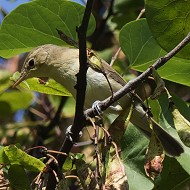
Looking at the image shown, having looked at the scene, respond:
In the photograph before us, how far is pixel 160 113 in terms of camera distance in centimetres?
252

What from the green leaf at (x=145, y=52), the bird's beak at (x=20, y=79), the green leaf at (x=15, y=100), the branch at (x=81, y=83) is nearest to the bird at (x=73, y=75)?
the bird's beak at (x=20, y=79)

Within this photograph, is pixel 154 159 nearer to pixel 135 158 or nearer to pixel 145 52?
pixel 135 158

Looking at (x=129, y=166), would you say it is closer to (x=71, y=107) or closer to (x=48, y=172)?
(x=48, y=172)

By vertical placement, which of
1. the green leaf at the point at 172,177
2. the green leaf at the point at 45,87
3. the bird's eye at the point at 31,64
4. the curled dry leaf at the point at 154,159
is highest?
the curled dry leaf at the point at 154,159

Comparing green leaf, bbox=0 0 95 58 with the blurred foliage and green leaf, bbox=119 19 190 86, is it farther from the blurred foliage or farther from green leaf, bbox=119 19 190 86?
green leaf, bbox=119 19 190 86

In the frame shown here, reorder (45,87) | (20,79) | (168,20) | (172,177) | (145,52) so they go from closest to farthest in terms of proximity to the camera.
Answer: (168,20), (172,177), (145,52), (45,87), (20,79)

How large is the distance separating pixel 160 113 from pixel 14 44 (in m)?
0.80

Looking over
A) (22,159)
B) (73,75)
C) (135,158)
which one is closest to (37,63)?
(73,75)

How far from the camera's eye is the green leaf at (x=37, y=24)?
2627mm

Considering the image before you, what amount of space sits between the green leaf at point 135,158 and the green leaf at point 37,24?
1.80 feet

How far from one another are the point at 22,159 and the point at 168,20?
783 mm

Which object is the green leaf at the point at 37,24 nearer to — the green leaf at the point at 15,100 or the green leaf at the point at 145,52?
the green leaf at the point at 145,52

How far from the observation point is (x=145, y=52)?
2680 mm

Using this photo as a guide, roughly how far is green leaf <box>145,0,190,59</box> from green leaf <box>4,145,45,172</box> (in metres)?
0.67
